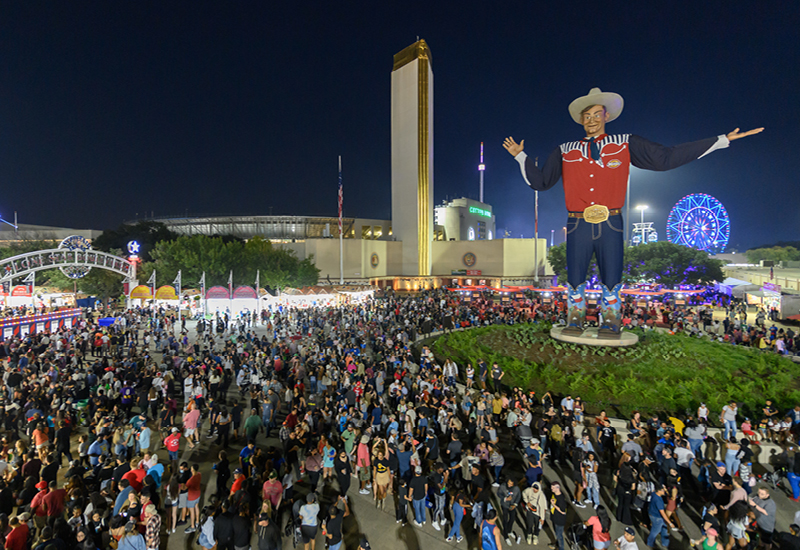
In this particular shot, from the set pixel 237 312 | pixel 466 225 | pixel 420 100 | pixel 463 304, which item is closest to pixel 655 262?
pixel 463 304

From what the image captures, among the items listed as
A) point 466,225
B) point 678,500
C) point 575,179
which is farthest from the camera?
point 466,225

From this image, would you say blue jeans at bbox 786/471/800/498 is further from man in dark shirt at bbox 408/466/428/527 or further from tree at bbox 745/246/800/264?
tree at bbox 745/246/800/264

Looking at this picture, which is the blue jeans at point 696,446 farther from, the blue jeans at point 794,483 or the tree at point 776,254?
the tree at point 776,254

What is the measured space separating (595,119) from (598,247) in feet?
13.5

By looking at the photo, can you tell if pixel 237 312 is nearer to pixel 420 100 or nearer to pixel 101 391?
pixel 101 391

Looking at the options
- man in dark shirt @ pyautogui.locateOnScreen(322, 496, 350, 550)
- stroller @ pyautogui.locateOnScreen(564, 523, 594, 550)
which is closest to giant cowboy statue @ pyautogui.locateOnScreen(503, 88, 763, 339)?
stroller @ pyautogui.locateOnScreen(564, 523, 594, 550)

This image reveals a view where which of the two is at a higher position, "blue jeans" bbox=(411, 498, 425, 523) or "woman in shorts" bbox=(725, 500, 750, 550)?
"woman in shorts" bbox=(725, 500, 750, 550)

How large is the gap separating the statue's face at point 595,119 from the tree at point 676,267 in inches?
1259

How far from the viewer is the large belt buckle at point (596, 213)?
12969 millimetres

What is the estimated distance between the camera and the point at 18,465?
7.46 metres

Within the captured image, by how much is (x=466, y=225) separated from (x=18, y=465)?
90731mm

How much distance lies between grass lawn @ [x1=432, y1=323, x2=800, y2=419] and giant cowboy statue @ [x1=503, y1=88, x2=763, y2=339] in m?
1.37

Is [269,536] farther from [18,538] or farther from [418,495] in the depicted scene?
[18,538]

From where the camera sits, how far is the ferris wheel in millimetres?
40781
